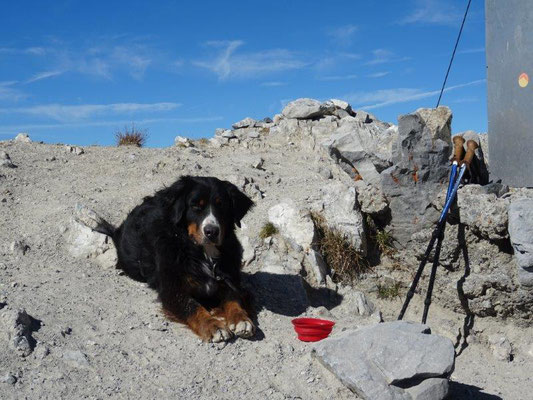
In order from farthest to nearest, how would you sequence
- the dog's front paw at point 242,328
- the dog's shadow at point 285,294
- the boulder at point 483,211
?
the boulder at point 483,211
the dog's shadow at point 285,294
the dog's front paw at point 242,328

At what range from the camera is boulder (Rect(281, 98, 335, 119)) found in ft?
46.5

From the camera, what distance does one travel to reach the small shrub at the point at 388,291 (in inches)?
303

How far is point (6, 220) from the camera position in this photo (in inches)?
297

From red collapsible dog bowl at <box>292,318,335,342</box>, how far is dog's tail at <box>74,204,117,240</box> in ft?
8.81

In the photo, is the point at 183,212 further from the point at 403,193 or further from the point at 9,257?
the point at 403,193

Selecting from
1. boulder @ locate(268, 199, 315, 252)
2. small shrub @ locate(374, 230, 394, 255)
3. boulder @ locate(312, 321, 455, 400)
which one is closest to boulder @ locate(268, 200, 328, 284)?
boulder @ locate(268, 199, 315, 252)

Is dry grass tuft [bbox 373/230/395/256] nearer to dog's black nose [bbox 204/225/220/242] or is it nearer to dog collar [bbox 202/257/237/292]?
dog collar [bbox 202/257/237/292]

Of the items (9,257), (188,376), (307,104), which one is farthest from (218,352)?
(307,104)

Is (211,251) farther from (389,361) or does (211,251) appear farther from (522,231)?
(522,231)

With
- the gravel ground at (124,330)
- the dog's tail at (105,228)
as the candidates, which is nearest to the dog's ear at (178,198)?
the gravel ground at (124,330)

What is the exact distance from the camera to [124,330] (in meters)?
5.19

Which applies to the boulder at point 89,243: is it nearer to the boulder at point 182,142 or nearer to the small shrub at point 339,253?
the small shrub at point 339,253

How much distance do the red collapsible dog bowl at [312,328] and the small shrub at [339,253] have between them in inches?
76.1

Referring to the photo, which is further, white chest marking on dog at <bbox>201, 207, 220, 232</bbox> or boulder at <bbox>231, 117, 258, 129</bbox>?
boulder at <bbox>231, 117, 258, 129</bbox>
